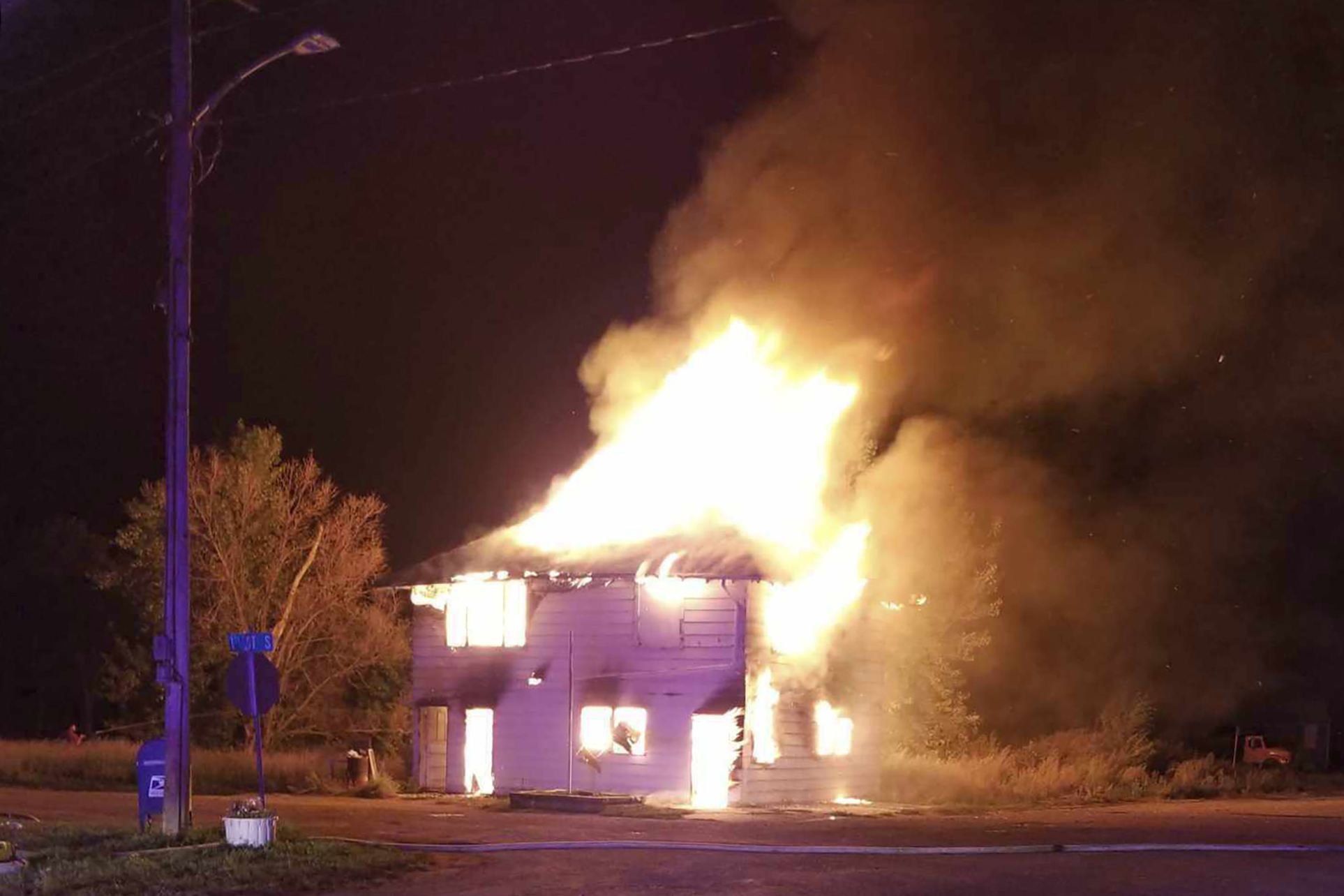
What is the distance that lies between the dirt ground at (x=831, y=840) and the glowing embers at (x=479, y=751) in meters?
0.97

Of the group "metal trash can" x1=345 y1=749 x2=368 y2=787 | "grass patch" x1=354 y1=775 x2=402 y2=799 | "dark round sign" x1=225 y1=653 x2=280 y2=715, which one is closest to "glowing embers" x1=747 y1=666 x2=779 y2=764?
"grass patch" x1=354 y1=775 x2=402 y2=799

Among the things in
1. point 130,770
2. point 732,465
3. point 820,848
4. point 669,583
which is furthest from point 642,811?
point 130,770

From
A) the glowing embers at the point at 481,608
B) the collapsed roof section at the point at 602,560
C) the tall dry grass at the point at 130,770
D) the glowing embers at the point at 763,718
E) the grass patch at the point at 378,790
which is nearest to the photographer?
the collapsed roof section at the point at 602,560

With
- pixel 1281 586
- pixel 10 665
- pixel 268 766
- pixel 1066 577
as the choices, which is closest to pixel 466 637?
pixel 268 766

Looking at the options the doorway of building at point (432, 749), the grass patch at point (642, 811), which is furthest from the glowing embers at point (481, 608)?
the grass patch at point (642, 811)

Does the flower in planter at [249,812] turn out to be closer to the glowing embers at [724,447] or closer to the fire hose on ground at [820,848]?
the fire hose on ground at [820,848]

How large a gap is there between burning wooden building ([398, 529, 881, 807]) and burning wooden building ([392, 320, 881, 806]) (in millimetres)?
35

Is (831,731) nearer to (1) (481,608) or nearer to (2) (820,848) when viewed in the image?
(1) (481,608)

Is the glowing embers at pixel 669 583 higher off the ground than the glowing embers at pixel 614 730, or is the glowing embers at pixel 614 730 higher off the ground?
the glowing embers at pixel 669 583

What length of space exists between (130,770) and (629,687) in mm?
11760

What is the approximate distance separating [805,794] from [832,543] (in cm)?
463

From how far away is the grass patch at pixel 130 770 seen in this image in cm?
2912

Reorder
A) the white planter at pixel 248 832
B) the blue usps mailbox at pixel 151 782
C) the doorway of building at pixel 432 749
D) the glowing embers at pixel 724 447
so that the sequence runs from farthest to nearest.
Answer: the doorway of building at pixel 432 749 → the glowing embers at pixel 724 447 → the blue usps mailbox at pixel 151 782 → the white planter at pixel 248 832

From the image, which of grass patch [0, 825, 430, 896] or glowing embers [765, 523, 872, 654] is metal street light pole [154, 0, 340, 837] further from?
glowing embers [765, 523, 872, 654]
